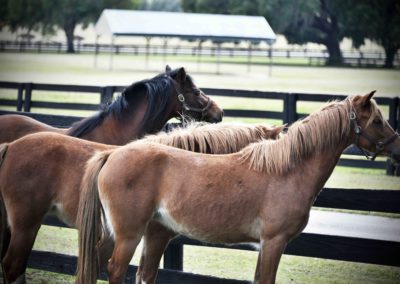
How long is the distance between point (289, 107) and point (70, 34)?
53.1m

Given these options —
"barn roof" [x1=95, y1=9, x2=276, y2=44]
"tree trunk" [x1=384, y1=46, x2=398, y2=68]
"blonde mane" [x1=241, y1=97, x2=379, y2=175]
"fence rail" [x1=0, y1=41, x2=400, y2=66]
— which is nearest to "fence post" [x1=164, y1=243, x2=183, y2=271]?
"blonde mane" [x1=241, y1=97, x2=379, y2=175]

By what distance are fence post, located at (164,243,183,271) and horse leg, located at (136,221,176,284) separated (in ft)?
3.01

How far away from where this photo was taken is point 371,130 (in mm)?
4453

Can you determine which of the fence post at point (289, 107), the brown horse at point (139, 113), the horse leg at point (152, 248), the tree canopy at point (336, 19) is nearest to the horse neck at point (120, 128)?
the brown horse at point (139, 113)

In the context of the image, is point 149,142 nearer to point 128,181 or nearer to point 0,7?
point 128,181

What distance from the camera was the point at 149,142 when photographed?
15.1 ft

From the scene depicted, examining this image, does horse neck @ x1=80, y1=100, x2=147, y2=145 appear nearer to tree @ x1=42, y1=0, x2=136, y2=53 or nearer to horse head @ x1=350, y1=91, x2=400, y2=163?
horse head @ x1=350, y1=91, x2=400, y2=163

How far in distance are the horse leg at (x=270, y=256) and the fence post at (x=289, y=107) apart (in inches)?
287

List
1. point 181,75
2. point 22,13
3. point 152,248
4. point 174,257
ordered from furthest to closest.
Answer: point 22,13, point 181,75, point 174,257, point 152,248

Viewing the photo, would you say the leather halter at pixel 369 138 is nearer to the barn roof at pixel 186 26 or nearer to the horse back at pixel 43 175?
the horse back at pixel 43 175

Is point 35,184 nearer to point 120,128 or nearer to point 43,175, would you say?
point 43,175

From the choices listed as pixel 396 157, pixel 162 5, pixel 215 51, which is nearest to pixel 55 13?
pixel 162 5

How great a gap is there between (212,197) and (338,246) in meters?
1.23

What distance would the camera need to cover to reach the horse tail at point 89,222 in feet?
14.6
